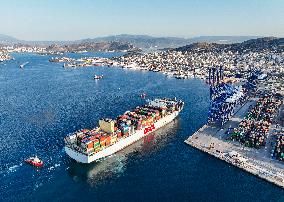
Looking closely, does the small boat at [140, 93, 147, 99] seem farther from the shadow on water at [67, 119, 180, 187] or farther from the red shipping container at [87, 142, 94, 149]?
the red shipping container at [87, 142, 94, 149]

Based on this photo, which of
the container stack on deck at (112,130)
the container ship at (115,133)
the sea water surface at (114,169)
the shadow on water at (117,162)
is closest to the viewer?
the sea water surface at (114,169)

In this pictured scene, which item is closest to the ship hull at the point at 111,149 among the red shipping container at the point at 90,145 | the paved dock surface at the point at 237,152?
the red shipping container at the point at 90,145

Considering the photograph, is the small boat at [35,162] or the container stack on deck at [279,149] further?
the container stack on deck at [279,149]

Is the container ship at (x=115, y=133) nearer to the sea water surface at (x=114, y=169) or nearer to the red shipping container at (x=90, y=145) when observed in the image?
the red shipping container at (x=90, y=145)

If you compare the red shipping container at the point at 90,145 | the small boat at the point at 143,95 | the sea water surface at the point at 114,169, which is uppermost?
the red shipping container at the point at 90,145

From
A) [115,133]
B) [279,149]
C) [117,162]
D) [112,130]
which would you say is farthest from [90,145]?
[279,149]

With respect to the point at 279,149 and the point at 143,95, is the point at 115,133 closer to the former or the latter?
the point at 279,149

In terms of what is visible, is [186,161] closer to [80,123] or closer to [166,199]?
[166,199]
